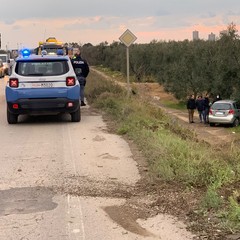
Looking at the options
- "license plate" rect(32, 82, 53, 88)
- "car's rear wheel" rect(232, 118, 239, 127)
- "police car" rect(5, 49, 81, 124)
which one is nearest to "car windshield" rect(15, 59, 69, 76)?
"police car" rect(5, 49, 81, 124)

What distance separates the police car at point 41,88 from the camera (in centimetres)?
1097

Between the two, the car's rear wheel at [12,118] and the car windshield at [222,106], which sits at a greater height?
the car's rear wheel at [12,118]

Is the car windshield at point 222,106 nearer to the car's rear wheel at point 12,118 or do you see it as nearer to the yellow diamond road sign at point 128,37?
the yellow diamond road sign at point 128,37

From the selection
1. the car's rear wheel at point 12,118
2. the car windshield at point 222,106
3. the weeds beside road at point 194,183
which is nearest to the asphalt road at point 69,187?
the weeds beside road at point 194,183

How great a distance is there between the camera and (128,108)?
39.7 feet

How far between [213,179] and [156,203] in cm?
88

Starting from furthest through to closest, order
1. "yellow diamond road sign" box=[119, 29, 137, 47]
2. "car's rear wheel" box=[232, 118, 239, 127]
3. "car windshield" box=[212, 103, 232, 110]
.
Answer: "car's rear wheel" box=[232, 118, 239, 127] < "car windshield" box=[212, 103, 232, 110] < "yellow diamond road sign" box=[119, 29, 137, 47]

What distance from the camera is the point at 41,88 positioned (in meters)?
11.0

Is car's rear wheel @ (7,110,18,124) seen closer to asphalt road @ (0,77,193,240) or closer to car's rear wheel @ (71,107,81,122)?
asphalt road @ (0,77,193,240)

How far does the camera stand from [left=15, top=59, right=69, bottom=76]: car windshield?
36.6 ft

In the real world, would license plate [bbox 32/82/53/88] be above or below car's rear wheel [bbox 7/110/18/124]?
above

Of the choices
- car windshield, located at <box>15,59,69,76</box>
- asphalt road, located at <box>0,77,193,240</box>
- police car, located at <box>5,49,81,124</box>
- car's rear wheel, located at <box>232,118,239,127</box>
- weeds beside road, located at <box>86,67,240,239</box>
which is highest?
car windshield, located at <box>15,59,69,76</box>

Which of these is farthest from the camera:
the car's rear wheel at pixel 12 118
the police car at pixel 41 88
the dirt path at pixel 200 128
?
the dirt path at pixel 200 128

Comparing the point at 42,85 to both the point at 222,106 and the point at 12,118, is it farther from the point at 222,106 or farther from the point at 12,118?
the point at 222,106
